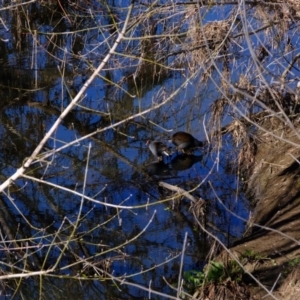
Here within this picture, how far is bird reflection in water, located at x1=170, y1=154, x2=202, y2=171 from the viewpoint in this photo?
770 cm

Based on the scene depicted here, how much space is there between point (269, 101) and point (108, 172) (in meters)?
1.85

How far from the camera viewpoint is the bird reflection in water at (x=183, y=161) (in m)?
7.70

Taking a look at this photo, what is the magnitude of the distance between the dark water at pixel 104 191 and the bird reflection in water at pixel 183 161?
1 centimetres

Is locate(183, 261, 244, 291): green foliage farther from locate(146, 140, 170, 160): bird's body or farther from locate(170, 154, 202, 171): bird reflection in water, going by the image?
locate(146, 140, 170, 160): bird's body

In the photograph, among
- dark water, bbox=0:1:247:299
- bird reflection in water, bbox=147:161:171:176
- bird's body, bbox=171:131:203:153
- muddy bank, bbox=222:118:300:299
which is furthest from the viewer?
bird's body, bbox=171:131:203:153

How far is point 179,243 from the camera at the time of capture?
19.8 ft

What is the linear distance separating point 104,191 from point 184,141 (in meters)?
1.28

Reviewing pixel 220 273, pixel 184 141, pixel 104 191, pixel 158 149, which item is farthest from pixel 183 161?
pixel 220 273

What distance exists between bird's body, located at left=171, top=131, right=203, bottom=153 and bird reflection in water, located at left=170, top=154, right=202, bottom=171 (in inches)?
3.6

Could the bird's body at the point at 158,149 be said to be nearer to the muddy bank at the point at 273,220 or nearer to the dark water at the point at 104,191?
the dark water at the point at 104,191

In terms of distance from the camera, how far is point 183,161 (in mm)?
7867

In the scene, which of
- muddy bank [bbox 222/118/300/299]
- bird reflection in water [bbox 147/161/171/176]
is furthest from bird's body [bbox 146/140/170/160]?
muddy bank [bbox 222/118/300/299]

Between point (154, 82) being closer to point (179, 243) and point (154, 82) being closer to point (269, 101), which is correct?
point (269, 101)

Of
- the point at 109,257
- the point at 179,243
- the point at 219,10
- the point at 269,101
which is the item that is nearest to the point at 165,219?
the point at 179,243
